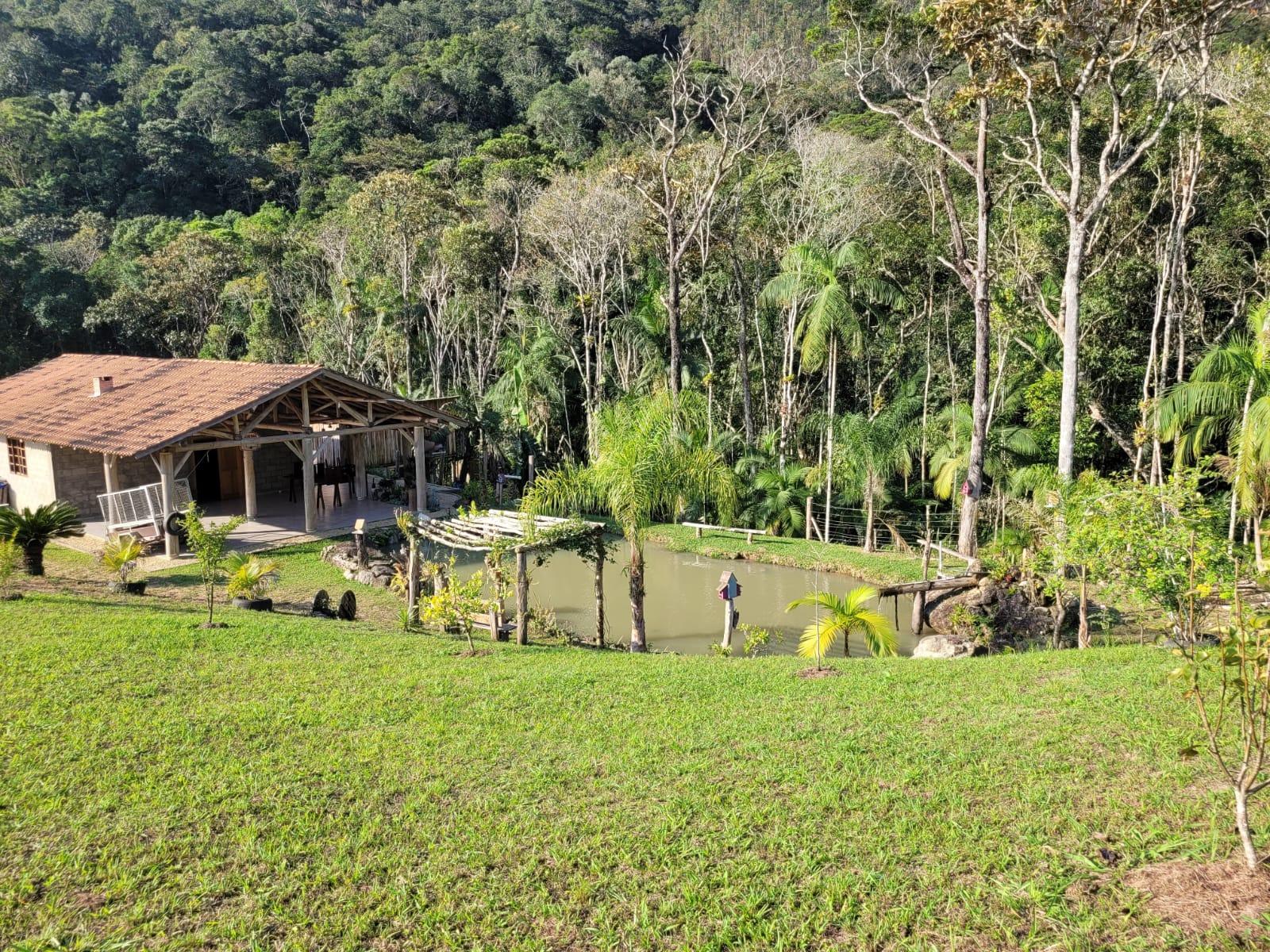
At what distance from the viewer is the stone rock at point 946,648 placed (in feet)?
35.6

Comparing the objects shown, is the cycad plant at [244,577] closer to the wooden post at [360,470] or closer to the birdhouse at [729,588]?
the birdhouse at [729,588]

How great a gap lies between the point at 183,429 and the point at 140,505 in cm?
163

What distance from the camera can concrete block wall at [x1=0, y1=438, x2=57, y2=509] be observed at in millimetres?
16938

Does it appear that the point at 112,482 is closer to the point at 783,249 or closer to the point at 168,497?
the point at 168,497

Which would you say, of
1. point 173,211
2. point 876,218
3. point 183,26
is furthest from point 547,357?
point 183,26

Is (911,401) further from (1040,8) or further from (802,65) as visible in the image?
(802,65)

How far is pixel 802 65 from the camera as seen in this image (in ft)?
145

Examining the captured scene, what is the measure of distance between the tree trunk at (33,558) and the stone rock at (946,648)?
1178 cm

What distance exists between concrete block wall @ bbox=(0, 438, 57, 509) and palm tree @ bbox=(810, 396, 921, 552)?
48.5 feet

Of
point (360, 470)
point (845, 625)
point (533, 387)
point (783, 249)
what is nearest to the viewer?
point (845, 625)

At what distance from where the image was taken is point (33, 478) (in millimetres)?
17375

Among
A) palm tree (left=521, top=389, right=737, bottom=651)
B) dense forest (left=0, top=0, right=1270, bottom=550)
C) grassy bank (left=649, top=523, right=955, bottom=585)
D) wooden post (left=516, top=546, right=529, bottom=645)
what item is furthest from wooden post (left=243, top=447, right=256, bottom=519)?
wooden post (left=516, top=546, right=529, bottom=645)

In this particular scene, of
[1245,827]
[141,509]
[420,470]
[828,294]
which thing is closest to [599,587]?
[1245,827]

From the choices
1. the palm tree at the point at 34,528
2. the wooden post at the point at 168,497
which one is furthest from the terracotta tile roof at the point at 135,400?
the palm tree at the point at 34,528
